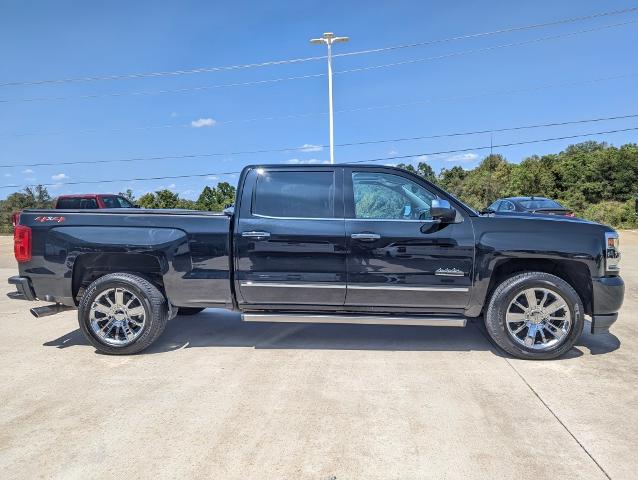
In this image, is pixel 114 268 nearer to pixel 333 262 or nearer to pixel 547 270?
pixel 333 262

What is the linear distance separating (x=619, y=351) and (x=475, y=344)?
1396 millimetres

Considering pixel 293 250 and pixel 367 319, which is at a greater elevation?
pixel 293 250

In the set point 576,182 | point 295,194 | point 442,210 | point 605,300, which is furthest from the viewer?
point 576,182

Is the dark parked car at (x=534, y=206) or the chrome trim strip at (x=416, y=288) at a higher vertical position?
the dark parked car at (x=534, y=206)

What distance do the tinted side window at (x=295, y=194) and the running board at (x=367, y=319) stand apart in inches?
39.3

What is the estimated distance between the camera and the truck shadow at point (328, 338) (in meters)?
4.99

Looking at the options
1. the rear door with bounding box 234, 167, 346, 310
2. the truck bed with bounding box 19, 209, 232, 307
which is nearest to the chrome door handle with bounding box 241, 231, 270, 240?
the rear door with bounding box 234, 167, 346, 310

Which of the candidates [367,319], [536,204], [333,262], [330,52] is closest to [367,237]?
[333,262]

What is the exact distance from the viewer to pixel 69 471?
2.71 m

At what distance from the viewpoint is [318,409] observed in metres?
3.48

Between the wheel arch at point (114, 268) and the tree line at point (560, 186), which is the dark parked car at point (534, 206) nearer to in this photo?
the wheel arch at point (114, 268)

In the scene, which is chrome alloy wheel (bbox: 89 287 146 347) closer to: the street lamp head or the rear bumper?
the rear bumper

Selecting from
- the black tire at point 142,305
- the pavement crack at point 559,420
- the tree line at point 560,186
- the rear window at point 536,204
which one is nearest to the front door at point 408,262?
the pavement crack at point 559,420

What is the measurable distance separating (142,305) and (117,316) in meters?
0.29
